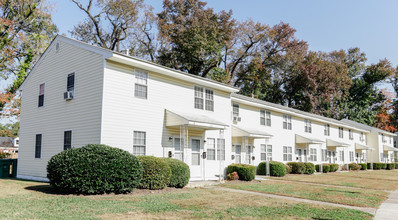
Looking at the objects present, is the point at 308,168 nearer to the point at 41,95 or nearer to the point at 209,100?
the point at 209,100

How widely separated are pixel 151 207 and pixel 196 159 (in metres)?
8.40

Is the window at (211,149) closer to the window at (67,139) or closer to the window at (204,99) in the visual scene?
the window at (204,99)

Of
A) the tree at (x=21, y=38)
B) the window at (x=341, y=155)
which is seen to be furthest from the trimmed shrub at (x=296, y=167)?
the tree at (x=21, y=38)

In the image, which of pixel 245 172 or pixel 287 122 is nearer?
pixel 245 172

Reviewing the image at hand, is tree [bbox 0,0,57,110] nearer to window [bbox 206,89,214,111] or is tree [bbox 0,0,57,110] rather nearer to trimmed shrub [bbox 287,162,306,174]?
window [bbox 206,89,214,111]

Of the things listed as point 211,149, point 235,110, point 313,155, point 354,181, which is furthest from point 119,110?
point 313,155

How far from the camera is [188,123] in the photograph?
49.2 feet

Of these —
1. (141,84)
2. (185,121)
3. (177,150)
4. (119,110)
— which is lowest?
(177,150)

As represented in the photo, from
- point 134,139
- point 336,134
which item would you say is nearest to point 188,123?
point 134,139

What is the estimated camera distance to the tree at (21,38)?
1117 inches

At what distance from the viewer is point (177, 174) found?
45.6ft

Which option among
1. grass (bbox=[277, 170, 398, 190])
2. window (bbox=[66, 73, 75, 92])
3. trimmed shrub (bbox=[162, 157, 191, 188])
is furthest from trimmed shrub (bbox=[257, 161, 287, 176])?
window (bbox=[66, 73, 75, 92])

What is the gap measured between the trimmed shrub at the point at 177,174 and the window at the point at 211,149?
12.8 ft

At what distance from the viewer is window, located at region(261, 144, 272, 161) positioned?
80.8 feet
